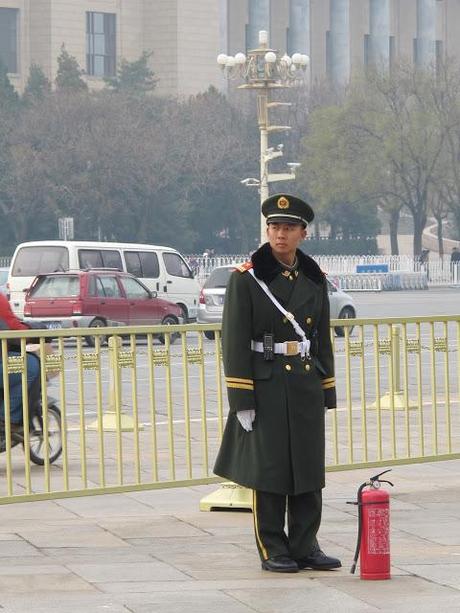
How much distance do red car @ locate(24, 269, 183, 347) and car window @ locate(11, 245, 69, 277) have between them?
2482 millimetres

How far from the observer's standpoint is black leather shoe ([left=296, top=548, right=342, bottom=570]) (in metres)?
7.62

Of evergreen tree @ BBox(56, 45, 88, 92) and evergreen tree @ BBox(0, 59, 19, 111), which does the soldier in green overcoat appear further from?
evergreen tree @ BBox(56, 45, 88, 92)

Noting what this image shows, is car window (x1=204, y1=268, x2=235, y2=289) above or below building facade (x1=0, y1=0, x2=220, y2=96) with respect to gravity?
below

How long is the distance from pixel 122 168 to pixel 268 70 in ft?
93.3

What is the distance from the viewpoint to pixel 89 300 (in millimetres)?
29047

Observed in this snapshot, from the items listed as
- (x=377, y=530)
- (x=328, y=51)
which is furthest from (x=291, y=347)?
(x=328, y=51)

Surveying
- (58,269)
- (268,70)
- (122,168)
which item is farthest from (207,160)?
(58,269)

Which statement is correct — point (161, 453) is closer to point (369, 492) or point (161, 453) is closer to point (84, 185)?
point (369, 492)

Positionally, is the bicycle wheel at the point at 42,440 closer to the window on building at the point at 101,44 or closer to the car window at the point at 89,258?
the car window at the point at 89,258

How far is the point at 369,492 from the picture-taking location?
7379 millimetres

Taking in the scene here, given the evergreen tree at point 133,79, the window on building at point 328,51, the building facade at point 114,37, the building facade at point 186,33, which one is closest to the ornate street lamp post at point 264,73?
the evergreen tree at point 133,79

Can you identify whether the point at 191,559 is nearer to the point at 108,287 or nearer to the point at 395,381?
the point at 395,381

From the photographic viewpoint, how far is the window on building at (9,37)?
107 metres

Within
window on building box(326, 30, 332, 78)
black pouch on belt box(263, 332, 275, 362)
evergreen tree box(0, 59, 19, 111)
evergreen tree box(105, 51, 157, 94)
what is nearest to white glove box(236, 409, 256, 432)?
black pouch on belt box(263, 332, 275, 362)
